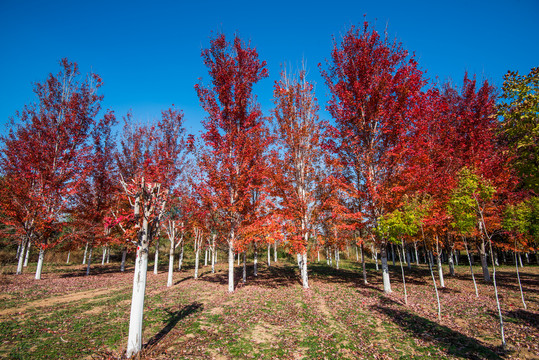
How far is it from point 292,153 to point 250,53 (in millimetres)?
8727

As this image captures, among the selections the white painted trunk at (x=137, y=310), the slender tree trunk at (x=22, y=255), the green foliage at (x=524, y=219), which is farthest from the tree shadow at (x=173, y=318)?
the slender tree trunk at (x=22, y=255)

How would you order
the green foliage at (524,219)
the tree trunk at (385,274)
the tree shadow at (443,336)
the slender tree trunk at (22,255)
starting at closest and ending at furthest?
the tree shadow at (443,336), the green foliage at (524,219), the tree trunk at (385,274), the slender tree trunk at (22,255)

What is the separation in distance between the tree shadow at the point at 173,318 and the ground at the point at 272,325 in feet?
0.14

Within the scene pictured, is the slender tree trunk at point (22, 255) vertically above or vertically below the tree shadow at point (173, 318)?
above

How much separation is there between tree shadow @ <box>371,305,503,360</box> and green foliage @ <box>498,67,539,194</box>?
633 cm

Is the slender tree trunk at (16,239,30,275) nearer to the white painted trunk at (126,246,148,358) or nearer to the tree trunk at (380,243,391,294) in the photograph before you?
the white painted trunk at (126,246,148,358)

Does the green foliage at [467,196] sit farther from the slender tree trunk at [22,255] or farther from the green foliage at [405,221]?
the slender tree trunk at [22,255]

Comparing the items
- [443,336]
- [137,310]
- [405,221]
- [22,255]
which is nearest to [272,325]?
[137,310]

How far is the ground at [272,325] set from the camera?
7250 millimetres

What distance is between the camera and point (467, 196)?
10.6 m

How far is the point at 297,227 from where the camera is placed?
1789 centimetres

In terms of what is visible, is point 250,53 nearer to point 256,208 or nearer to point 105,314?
point 256,208

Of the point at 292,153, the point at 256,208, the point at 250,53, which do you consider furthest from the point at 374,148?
the point at 250,53

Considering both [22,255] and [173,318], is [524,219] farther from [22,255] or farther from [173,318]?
[22,255]
